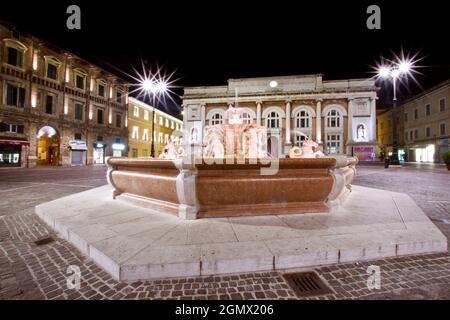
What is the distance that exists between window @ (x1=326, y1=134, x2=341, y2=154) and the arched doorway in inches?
1637

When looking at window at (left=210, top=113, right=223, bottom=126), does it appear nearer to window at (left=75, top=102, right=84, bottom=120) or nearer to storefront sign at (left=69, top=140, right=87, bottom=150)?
window at (left=75, top=102, right=84, bottom=120)

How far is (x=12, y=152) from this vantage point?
24.0 m

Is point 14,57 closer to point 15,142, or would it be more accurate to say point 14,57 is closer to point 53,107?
point 53,107

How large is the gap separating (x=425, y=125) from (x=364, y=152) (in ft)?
35.2

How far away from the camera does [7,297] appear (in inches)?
86.4

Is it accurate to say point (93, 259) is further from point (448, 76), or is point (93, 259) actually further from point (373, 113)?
point (448, 76)

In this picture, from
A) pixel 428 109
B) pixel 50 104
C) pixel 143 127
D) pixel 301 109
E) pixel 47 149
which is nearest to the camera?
pixel 50 104

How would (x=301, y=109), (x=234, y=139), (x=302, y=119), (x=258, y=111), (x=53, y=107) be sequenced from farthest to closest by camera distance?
(x=258, y=111) → (x=302, y=119) → (x=301, y=109) → (x=53, y=107) → (x=234, y=139)

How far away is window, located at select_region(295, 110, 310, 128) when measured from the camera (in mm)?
41594

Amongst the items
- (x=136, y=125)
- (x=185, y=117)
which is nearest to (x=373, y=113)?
(x=185, y=117)

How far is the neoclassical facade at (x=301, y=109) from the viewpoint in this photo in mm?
38625

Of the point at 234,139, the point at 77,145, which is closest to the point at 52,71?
the point at 77,145

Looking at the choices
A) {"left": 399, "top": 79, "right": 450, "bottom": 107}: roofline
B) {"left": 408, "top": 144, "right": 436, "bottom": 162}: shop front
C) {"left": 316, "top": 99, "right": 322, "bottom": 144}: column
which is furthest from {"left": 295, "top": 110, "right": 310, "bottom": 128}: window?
{"left": 408, "top": 144, "right": 436, "bottom": 162}: shop front

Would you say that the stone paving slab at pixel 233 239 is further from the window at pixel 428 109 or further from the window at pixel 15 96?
the window at pixel 428 109
